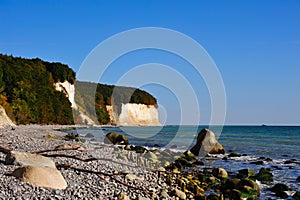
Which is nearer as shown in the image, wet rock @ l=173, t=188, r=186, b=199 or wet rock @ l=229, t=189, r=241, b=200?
wet rock @ l=173, t=188, r=186, b=199

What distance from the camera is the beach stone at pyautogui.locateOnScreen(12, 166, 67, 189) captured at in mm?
6840

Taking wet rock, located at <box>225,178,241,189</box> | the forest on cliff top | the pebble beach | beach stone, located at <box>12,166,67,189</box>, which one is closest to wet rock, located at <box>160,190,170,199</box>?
the pebble beach

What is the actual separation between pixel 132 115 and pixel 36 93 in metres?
46.1

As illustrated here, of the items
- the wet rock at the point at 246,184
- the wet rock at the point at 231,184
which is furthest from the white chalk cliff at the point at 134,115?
the wet rock at the point at 246,184

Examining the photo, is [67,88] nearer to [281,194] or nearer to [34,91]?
[34,91]

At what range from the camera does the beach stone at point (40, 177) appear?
6.84 metres

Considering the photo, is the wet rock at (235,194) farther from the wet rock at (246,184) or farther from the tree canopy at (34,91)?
the tree canopy at (34,91)

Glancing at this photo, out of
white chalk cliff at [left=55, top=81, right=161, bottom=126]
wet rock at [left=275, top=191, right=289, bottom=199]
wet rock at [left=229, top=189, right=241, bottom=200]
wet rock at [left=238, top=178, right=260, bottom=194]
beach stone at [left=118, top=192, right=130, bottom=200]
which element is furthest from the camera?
white chalk cliff at [left=55, top=81, right=161, bottom=126]

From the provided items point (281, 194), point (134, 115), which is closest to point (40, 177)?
point (281, 194)

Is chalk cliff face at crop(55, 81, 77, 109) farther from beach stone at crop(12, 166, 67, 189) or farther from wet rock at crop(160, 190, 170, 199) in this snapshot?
beach stone at crop(12, 166, 67, 189)

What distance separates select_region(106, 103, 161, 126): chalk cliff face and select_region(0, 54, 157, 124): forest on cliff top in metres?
8.80

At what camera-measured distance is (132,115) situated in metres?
95.8

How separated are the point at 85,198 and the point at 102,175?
216 centimetres

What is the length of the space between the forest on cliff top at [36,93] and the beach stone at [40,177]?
121 ft
